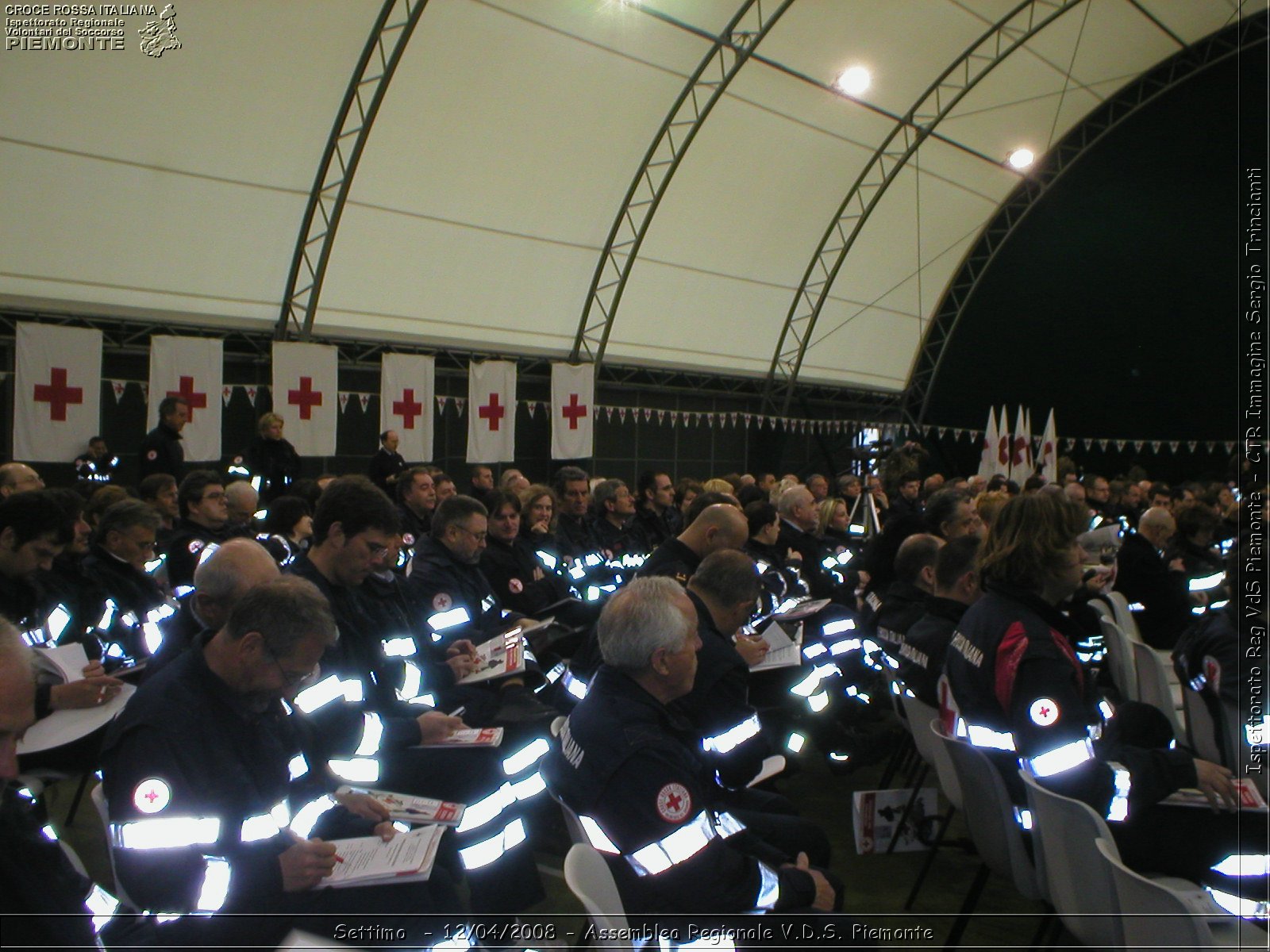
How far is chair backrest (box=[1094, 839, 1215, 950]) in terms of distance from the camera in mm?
1995

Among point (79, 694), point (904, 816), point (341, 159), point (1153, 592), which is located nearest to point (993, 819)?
point (904, 816)

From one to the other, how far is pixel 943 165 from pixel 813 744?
43.4 ft

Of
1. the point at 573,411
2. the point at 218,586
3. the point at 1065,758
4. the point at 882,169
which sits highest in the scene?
the point at 882,169

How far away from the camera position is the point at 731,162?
45.9 ft

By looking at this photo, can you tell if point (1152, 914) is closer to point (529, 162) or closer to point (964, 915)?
point (964, 915)

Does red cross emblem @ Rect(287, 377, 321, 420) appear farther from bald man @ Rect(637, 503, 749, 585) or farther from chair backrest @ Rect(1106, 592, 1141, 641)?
chair backrest @ Rect(1106, 592, 1141, 641)

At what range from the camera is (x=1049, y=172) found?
1777 centimetres

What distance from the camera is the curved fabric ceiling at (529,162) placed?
9.20 metres

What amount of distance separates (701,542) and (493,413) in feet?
30.3

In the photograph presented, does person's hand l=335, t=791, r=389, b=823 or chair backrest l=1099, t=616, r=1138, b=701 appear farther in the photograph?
chair backrest l=1099, t=616, r=1138, b=701

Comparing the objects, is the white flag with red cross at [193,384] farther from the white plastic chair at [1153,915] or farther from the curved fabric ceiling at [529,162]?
the white plastic chair at [1153,915]

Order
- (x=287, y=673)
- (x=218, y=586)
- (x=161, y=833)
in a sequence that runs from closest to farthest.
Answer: (x=161, y=833) → (x=287, y=673) → (x=218, y=586)


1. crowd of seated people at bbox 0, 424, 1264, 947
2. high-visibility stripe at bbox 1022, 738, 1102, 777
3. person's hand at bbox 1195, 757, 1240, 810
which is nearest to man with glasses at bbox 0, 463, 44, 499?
crowd of seated people at bbox 0, 424, 1264, 947

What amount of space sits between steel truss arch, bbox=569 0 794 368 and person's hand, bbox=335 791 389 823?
1114 centimetres
